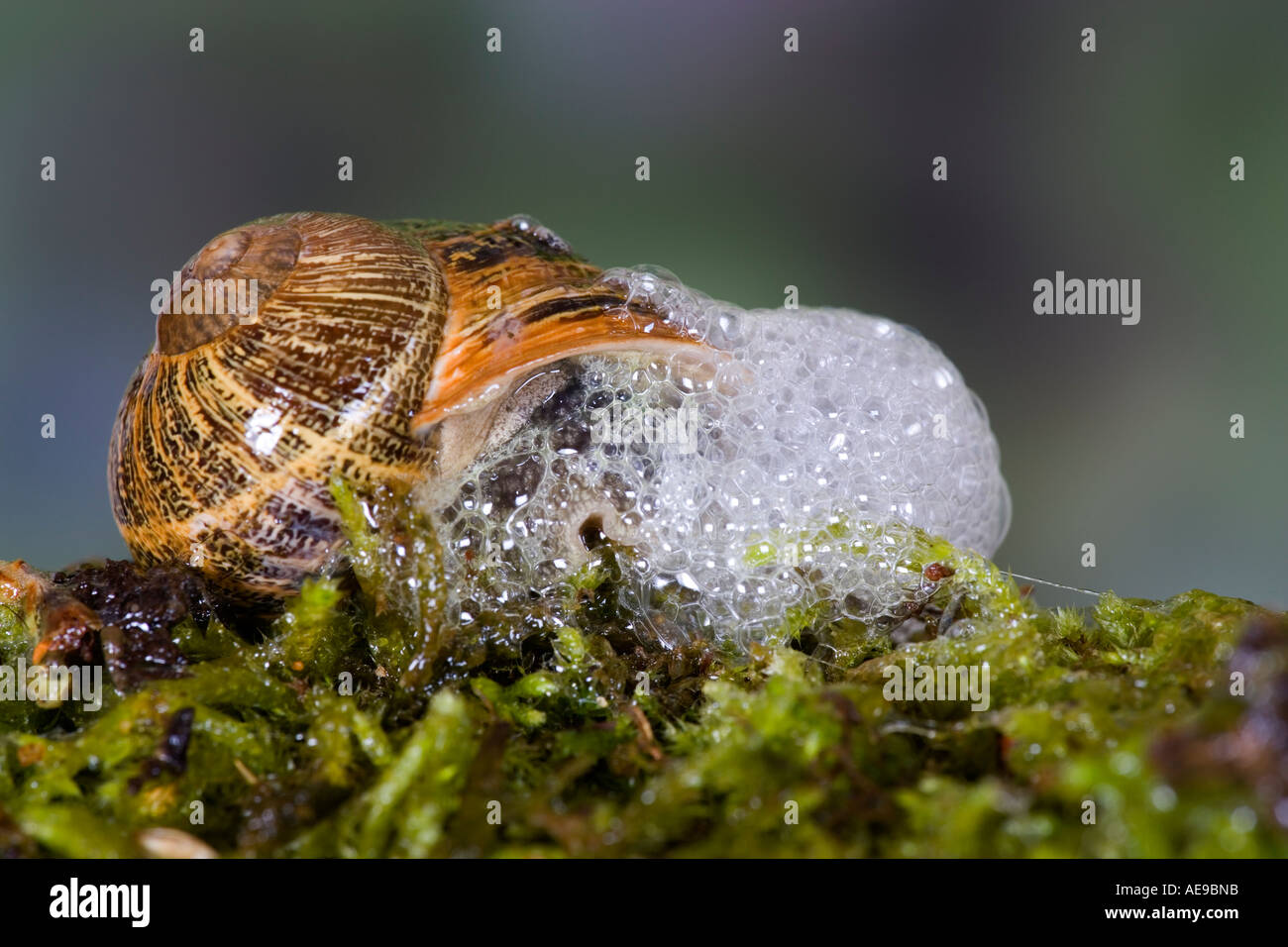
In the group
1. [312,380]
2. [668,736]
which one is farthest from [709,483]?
[312,380]

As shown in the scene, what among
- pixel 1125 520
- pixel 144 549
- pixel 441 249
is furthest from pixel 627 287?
pixel 1125 520

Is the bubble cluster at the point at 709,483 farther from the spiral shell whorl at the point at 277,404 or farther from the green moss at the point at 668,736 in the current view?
the spiral shell whorl at the point at 277,404

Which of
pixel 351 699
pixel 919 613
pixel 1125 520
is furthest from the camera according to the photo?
pixel 1125 520

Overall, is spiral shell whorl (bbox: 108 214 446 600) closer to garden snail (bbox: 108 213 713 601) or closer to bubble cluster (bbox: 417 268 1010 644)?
garden snail (bbox: 108 213 713 601)

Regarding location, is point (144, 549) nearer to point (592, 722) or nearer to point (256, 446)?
point (256, 446)

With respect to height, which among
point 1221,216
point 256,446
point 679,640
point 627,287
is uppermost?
point 1221,216

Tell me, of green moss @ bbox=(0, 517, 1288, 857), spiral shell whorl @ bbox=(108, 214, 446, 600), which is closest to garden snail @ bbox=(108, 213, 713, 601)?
spiral shell whorl @ bbox=(108, 214, 446, 600)

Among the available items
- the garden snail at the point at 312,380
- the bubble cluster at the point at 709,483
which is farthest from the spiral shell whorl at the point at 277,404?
the bubble cluster at the point at 709,483
